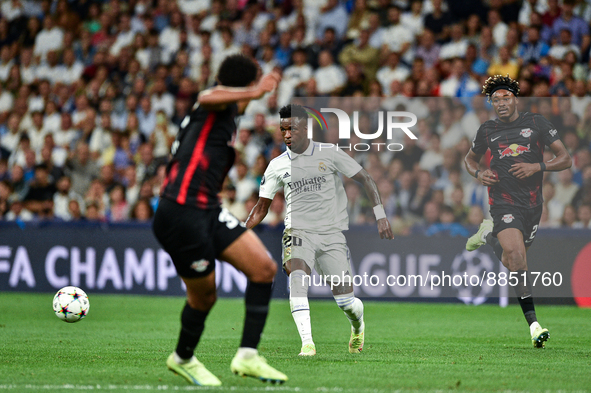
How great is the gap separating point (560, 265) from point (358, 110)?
3.87 meters

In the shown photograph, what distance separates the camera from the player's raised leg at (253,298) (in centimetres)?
565

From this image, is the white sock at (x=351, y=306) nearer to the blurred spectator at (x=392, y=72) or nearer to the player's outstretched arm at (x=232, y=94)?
the player's outstretched arm at (x=232, y=94)

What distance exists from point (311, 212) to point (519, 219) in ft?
8.00

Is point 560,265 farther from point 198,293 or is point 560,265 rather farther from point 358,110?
point 198,293

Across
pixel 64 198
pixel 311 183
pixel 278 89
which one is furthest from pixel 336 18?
pixel 311 183

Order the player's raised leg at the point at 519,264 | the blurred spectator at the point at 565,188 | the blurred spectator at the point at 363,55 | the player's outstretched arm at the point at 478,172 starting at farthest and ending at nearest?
the blurred spectator at the point at 363,55 < the blurred spectator at the point at 565,188 < the player's outstretched arm at the point at 478,172 < the player's raised leg at the point at 519,264

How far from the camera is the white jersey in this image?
8.30 m

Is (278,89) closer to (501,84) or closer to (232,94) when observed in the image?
(501,84)

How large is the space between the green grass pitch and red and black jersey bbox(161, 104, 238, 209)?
135cm

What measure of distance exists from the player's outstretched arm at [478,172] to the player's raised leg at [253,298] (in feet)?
14.3

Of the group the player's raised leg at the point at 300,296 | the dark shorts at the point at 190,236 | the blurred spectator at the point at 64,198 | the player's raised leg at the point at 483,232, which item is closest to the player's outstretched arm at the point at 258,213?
the player's raised leg at the point at 300,296

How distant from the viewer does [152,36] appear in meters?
18.3

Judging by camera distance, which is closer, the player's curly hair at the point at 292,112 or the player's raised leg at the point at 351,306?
the player's raised leg at the point at 351,306

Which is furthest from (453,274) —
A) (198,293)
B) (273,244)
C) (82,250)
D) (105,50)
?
(105,50)
